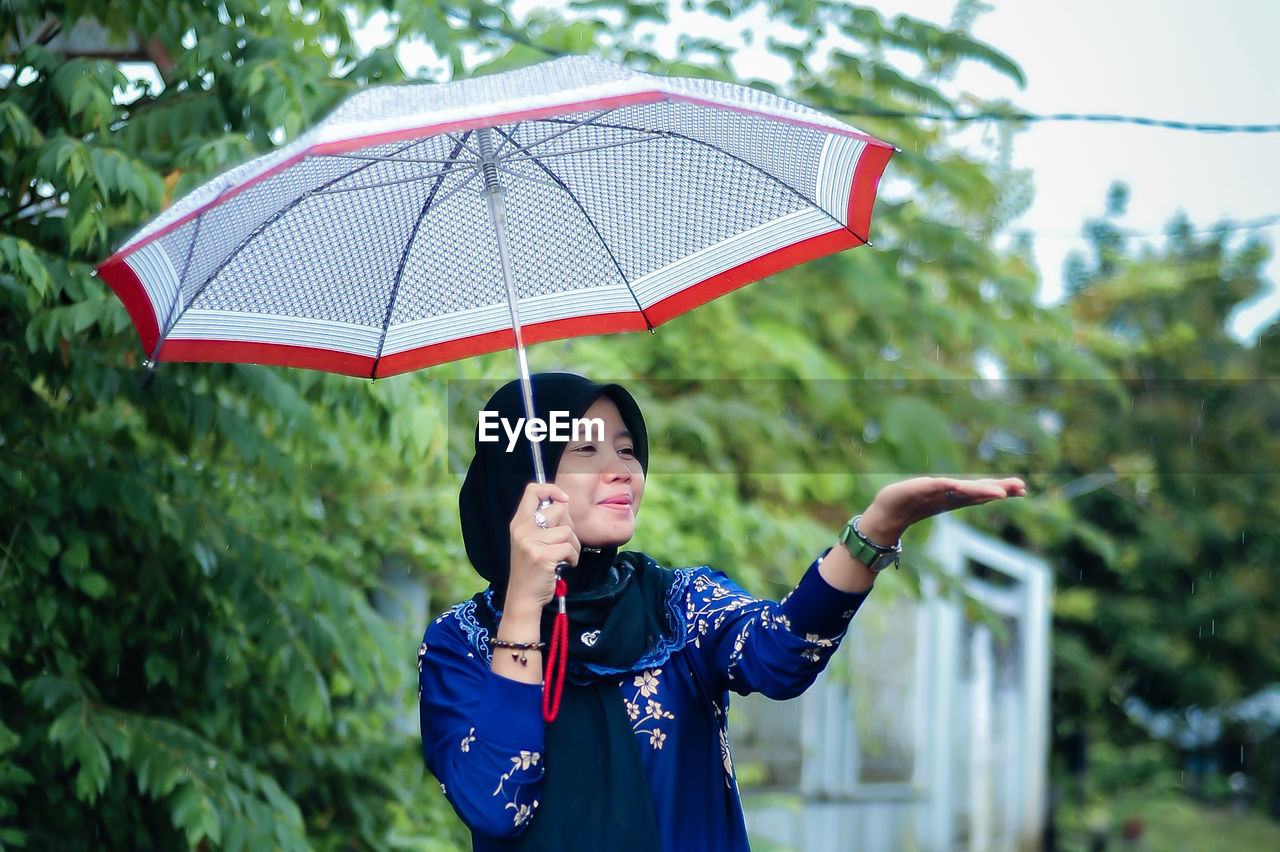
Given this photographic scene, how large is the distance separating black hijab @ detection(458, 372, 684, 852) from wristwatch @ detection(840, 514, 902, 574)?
0.41 meters

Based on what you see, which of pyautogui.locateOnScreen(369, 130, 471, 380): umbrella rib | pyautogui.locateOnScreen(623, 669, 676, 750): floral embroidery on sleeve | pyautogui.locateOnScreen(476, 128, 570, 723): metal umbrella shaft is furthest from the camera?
pyautogui.locateOnScreen(369, 130, 471, 380): umbrella rib

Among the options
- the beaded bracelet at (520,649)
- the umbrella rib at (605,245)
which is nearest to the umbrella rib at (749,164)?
the umbrella rib at (605,245)

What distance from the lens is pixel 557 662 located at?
195 cm

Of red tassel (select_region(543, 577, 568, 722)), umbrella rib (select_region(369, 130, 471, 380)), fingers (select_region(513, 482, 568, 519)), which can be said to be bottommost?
red tassel (select_region(543, 577, 568, 722))

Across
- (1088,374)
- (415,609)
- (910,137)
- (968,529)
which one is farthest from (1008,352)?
(968,529)

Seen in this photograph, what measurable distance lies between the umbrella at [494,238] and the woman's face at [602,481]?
0.28 m

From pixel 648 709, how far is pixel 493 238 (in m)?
1.06

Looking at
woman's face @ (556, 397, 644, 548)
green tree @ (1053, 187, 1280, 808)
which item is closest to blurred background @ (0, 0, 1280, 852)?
woman's face @ (556, 397, 644, 548)

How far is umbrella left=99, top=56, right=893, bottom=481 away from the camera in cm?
243

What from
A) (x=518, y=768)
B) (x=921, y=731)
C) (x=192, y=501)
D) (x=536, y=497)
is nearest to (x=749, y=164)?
(x=536, y=497)

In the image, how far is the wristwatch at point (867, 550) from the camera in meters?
1.82

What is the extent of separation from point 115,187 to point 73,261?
37 centimetres

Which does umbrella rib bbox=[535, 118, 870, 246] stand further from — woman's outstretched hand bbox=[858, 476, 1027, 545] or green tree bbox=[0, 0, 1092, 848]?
green tree bbox=[0, 0, 1092, 848]

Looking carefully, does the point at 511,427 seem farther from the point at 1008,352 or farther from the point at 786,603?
the point at 1008,352
